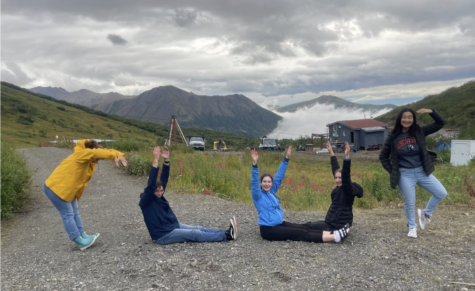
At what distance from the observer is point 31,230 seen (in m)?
7.86

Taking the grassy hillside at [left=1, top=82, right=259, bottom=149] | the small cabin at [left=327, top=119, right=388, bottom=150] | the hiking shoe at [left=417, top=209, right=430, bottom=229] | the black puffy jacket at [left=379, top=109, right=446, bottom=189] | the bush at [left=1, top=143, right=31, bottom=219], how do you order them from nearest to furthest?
the black puffy jacket at [left=379, top=109, right=446, bottom=189] → the hiking shoe at [left=417, top=209, right=430, bottom=229] → the bush at [left=1, top=143, right=31, bottom=219] → the small cabin at [left=327, top=119, right=388, bottom=150] → the grassy hillside at [left=1, top=82, right=259, bottom=149]

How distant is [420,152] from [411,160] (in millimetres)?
176

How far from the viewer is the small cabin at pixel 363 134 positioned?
4678 cm

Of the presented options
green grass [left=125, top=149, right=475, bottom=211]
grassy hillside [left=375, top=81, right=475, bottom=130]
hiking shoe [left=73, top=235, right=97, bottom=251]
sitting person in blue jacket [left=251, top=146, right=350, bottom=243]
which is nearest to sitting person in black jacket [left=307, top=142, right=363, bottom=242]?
sitting person in blue jacket [left=251, top=146, right=350, bottom=243]

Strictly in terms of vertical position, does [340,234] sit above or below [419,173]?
below

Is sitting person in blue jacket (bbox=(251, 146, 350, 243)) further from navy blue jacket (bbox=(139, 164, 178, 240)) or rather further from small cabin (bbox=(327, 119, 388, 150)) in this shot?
small cabin (bbox=(327, 119, 388, 150))

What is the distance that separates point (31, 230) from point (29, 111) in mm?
76817

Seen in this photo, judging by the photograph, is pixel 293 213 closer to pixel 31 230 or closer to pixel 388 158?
pixel 388 158

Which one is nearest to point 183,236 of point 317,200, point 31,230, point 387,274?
point 387,274

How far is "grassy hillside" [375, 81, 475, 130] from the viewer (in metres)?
50.0

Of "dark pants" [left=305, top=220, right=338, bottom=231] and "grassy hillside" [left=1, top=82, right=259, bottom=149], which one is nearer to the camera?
"dark pants" [left=305, top=220, right=338, bottom=231]

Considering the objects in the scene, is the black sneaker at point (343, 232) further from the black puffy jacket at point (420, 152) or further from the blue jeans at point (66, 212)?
the blue jeans at point (66, 212)

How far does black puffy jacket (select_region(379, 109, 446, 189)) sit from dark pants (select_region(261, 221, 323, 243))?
141cm

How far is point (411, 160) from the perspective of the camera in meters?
5.59
